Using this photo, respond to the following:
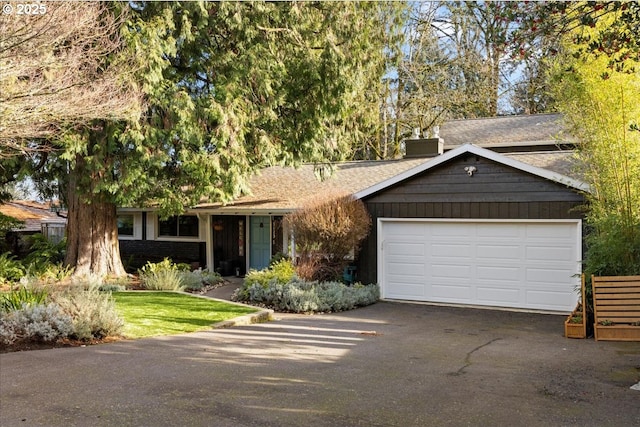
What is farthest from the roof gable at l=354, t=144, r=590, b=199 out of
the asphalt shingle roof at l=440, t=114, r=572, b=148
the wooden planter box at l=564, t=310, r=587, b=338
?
the asphalt shingle roof at l=440, t=114, r=572, b=148

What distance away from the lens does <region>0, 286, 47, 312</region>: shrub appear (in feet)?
29.9

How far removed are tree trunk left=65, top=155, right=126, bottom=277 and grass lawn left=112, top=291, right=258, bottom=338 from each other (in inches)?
100

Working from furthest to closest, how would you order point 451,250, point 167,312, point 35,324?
point 451,250 < point 167,312 < point 35,324

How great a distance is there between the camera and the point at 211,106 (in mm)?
13820

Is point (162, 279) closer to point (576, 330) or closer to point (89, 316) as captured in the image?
point (89, 316)

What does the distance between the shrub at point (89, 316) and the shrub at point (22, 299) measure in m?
0.33

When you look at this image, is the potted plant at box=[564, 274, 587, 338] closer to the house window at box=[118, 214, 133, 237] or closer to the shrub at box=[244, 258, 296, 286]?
the shrub at box=[244, 258, 296, 286]

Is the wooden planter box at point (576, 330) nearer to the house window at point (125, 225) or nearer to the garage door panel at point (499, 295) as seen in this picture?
the garage door panel at point (499, 295)

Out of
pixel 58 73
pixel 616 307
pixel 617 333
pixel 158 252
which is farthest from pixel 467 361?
pixel 158 252

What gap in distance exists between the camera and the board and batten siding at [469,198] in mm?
12453

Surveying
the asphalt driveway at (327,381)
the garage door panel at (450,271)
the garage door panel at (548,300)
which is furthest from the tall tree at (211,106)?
the garage door panel at (548,300)

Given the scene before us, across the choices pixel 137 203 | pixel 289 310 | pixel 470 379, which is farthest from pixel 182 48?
pixel 470 379

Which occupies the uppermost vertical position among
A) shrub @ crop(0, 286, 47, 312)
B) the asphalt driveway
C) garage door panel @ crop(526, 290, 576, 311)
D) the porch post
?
the porch post

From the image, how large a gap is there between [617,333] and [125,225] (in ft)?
57.5
